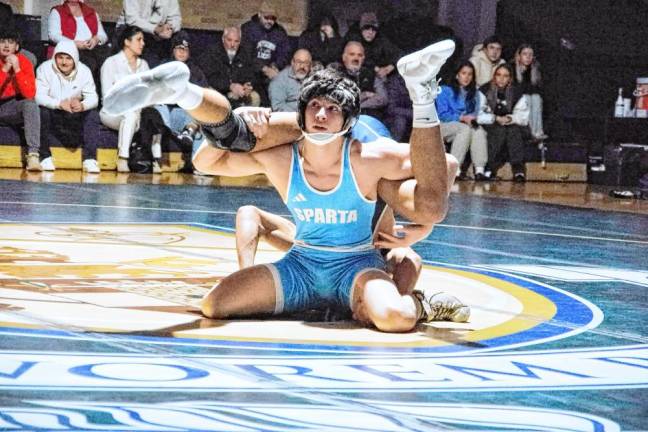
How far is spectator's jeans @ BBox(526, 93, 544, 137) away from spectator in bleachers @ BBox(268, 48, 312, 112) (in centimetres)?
289

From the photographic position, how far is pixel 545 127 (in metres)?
15.0

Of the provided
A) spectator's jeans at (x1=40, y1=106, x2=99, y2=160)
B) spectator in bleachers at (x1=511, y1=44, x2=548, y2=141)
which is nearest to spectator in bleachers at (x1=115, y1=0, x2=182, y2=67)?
spectator's jeans at (x1=40, y1=106, x2=99, y2=160)

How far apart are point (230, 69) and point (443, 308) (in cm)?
902

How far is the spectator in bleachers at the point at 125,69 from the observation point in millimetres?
12164

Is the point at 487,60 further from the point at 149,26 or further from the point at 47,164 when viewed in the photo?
the point at 47,164

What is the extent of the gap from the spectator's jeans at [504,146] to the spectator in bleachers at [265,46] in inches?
98.1

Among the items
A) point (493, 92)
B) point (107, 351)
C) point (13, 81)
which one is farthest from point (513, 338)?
point (493, 92)

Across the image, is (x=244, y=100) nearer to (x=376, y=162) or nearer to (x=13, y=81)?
(x=13, y=81)

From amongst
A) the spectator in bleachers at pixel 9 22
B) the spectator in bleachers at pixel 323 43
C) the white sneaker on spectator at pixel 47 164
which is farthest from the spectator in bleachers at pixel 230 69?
the white sneaker on spectator at pixel 47 164

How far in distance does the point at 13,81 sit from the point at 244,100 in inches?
98.3

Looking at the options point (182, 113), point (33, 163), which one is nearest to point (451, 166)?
point (33, 163)

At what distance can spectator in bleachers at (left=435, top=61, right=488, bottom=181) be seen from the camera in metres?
13.6

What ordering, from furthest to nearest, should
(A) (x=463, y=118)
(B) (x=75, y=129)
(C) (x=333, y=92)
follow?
(A) (x=463, y=118) < (B) (x=75, y=129) < (C) (x=333, y=92)

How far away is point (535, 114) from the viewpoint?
14.5 meters
